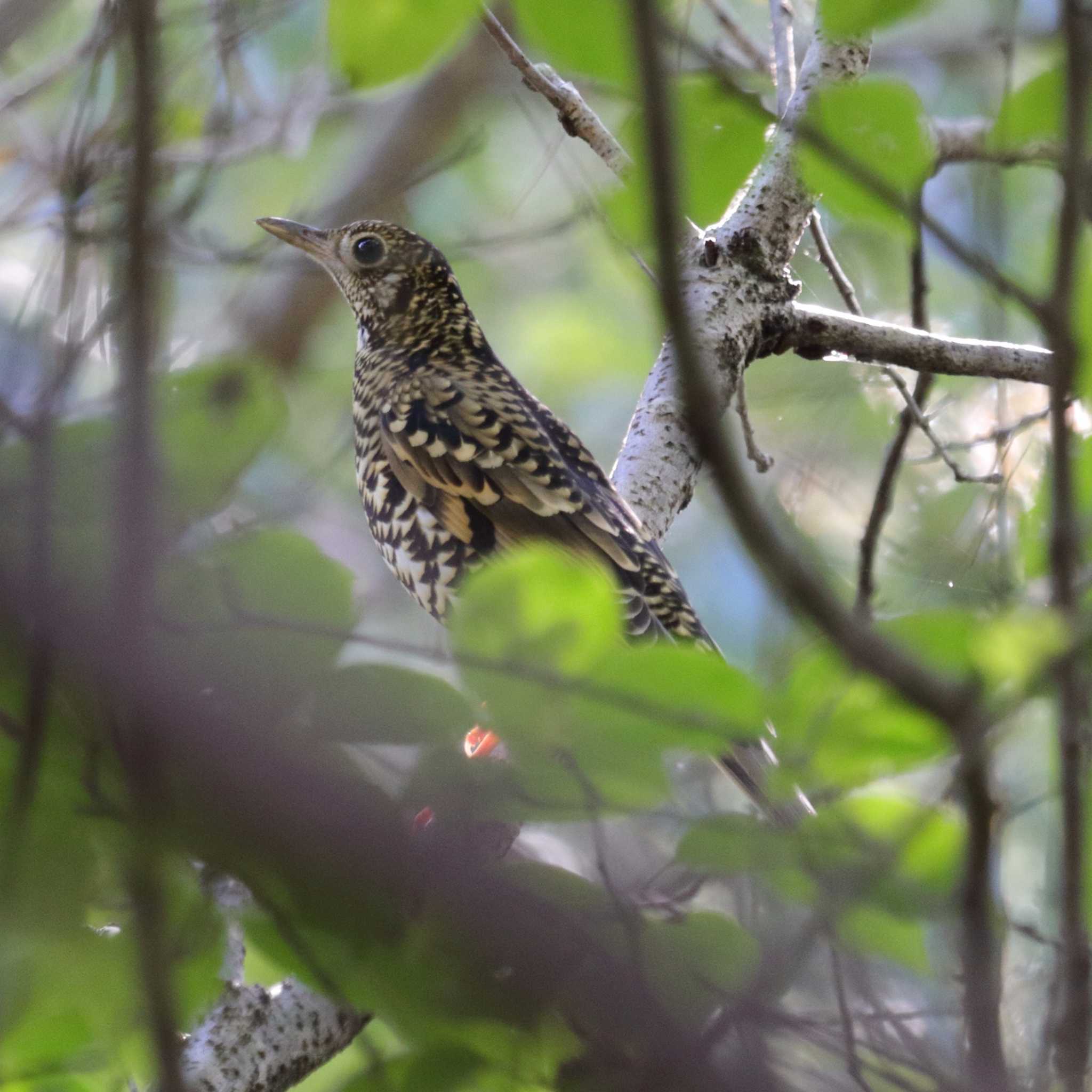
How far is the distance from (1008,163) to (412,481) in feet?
8.73

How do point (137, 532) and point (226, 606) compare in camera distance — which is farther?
point (226, 606)

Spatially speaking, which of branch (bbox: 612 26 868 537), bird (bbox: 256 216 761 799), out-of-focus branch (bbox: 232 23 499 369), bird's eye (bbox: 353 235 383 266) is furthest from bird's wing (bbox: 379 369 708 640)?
out-of-focus branch (bbox: 232 23 499 369)

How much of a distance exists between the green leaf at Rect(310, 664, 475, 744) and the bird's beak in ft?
13.1

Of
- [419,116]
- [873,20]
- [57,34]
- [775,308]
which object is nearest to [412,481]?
[775,308]

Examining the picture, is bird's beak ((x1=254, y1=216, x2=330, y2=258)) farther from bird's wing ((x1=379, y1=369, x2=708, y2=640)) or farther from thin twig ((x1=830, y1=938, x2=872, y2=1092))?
thin twig ((x1=830, y1=938, x2=872, y2=1092))

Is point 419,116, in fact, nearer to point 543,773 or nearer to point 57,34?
point 57,34

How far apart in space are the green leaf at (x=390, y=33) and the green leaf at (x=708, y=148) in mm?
401

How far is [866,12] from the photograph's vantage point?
1443mm

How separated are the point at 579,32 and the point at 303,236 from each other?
12.5ft

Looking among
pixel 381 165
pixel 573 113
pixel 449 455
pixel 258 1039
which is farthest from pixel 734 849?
pixel 381 165

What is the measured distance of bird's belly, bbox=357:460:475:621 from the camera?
4203 millimetres

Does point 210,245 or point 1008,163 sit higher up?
Answer: point 210,245

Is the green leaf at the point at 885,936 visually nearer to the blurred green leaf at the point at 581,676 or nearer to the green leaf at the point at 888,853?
the green leaf at the point at 888,853

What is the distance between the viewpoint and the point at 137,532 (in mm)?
1175
